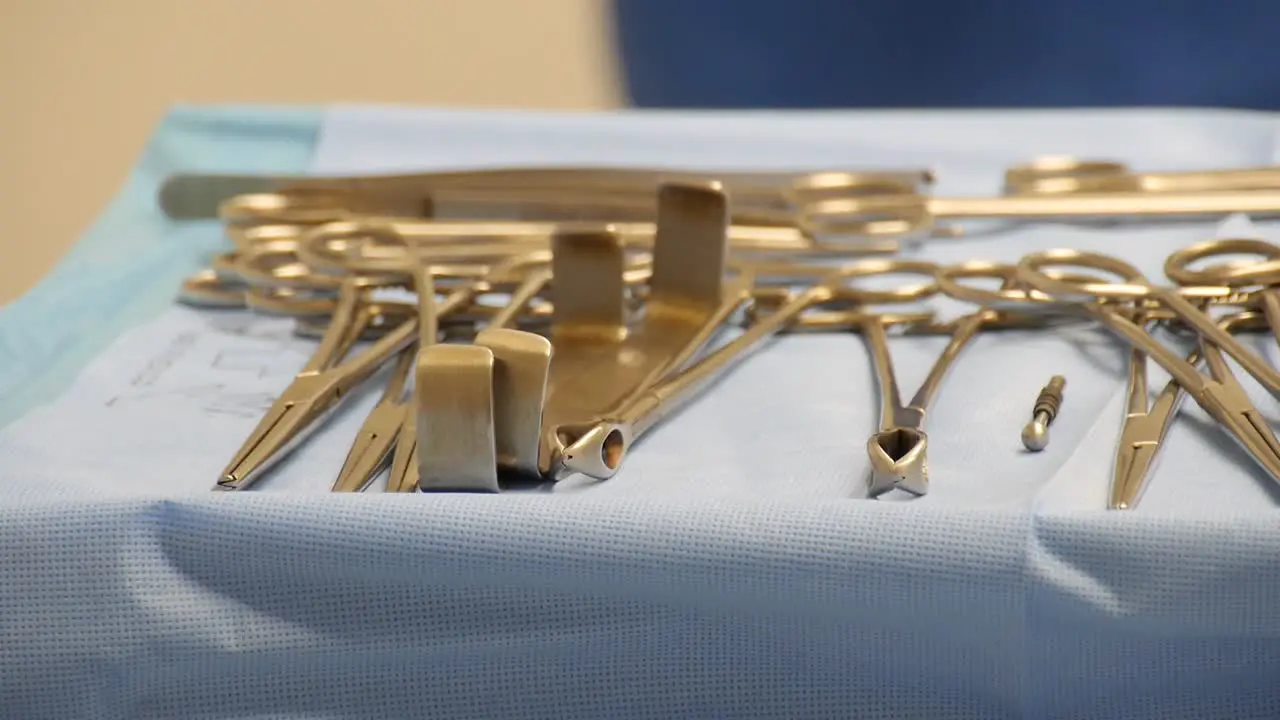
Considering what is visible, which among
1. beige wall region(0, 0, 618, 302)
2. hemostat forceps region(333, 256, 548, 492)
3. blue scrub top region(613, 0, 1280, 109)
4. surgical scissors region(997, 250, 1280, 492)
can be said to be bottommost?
beige wall region(0, 0, 618, 302)

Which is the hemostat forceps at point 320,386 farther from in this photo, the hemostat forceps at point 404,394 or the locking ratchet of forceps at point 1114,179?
the locking ratchet of forceps at point 1114,179

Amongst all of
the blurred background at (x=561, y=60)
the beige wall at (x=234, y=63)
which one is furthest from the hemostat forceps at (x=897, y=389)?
the beige wall at (x=234, y=63)

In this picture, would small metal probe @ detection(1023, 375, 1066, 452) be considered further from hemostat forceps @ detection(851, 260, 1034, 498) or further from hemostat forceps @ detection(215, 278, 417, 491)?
hemostat forceps @ detection(215, 278, 417, 491)

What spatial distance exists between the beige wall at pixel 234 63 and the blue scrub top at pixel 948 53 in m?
0.19

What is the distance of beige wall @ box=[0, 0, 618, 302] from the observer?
176 centimetres

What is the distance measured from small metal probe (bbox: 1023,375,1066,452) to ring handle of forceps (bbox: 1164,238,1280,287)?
0.09 m

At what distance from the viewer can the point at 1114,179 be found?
0.80 m

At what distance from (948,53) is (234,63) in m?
0.98

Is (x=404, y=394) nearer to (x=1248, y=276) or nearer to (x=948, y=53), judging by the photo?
(x=1248, y=276)

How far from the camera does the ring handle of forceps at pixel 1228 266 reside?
61 cm

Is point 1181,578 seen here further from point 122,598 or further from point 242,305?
point 242,305

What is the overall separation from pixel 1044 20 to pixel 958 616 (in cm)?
108

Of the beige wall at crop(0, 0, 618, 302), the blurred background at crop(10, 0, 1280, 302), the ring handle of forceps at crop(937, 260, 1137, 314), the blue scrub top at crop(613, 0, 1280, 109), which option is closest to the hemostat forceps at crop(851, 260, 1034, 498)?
the ring handle of forceps at crop(937, 260, 1137, 314)

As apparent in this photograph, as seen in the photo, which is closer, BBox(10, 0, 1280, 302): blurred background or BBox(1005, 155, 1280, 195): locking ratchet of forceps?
BBox(1005, 155, 1280, 195): locking ratchet of forceps
